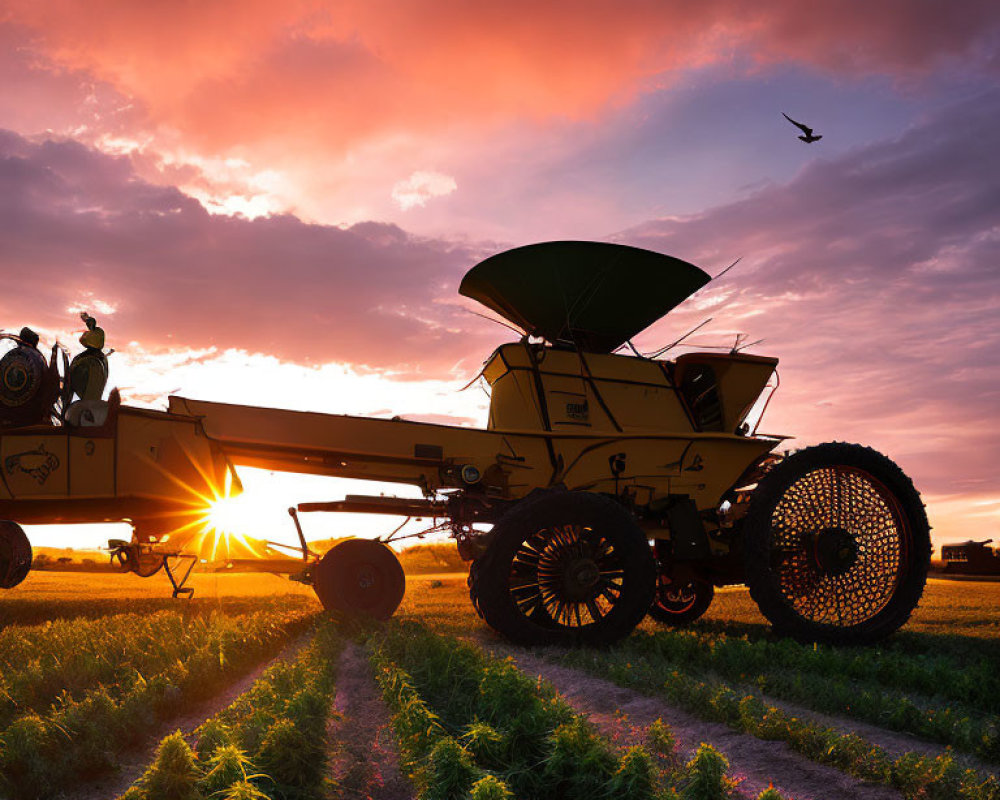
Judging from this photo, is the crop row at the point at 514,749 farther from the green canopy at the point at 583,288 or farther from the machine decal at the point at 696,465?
the green canopy at the point at 583,288

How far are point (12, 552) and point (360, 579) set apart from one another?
498 cm

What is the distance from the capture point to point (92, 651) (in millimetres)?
8688

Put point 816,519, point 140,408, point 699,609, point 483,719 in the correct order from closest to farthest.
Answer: point 483,719, point 140,408, point 816,519, point 699,609

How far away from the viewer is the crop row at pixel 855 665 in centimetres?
795

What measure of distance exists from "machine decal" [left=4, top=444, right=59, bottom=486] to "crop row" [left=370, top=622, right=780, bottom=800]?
19.5 feet

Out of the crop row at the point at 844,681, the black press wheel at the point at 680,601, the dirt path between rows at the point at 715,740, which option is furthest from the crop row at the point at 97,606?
the dirt path between rows at the point at 715,740

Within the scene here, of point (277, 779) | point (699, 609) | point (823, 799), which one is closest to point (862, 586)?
point (699, 609)

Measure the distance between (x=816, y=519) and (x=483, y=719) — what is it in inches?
267

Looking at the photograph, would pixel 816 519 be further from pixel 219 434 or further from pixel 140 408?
pixel 140 408

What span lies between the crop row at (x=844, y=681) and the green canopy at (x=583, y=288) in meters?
4.68

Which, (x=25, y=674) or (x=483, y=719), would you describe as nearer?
(x=483, y=719)

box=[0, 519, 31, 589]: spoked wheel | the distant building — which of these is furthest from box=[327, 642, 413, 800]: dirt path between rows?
the distant building

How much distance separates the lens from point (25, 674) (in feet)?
24.6

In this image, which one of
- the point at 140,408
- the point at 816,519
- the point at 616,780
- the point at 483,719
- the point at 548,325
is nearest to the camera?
the point at 616,780
